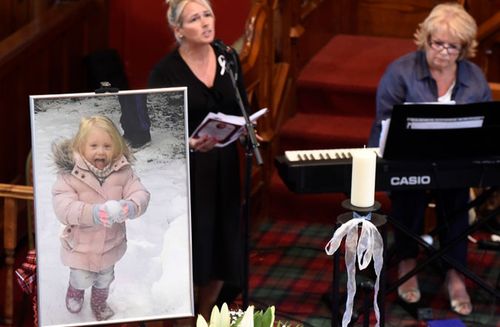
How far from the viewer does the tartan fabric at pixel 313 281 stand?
5961 mm

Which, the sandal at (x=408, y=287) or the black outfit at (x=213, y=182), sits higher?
the black outfit at (x=213, y=182)

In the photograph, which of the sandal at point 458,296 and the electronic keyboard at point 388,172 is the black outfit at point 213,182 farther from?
the sandal at point 458,296

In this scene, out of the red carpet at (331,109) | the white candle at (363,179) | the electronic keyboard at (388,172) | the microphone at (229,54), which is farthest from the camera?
the red carpet at (331,109)

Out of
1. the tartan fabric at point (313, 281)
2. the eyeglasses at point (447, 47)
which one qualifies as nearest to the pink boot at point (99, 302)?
the tartan fabric at point (313, 281)

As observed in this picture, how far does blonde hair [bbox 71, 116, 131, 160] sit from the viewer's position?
3.87 meters

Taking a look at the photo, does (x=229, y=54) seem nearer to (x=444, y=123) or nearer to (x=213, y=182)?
(x=213, y=182)

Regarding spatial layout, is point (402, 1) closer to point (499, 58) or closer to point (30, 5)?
point (499, 58)

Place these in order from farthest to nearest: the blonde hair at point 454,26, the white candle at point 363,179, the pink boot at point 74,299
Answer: the blonde hair at point 454,26
the pink boot at point 74,299
the white candle at point 363,179

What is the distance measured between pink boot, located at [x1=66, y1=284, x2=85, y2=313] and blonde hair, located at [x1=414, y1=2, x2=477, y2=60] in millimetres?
2392

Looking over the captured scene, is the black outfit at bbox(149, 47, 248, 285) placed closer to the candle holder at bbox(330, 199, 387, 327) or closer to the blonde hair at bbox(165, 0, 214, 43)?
the blonde hair at bbox(165, 0, 214, 43)

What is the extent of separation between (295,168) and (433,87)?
889mm

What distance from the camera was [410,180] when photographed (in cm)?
539

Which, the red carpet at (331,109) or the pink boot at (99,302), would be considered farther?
the red carpet at (331,109)

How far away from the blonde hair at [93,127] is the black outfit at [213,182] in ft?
4.12
